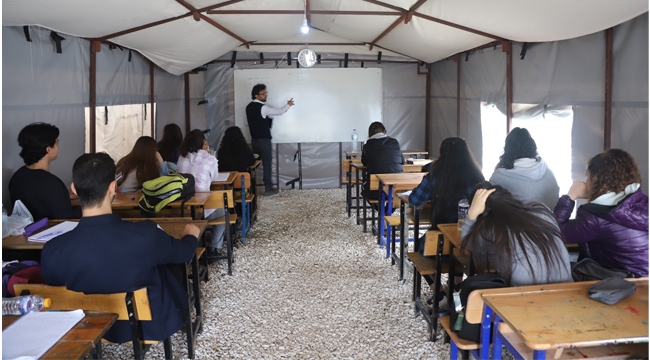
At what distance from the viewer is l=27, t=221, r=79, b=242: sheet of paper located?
269 centimetres

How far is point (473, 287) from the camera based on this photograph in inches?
84.3

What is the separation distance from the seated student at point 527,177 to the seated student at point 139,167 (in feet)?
8.43

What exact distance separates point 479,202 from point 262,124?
583cm

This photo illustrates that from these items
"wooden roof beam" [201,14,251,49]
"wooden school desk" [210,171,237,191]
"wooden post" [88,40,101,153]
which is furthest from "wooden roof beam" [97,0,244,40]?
"wooden school desk" [210,171,237,191]

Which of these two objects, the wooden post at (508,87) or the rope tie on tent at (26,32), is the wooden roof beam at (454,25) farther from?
the rope tie on tent at (26,32)

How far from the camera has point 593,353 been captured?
1853 millimetres

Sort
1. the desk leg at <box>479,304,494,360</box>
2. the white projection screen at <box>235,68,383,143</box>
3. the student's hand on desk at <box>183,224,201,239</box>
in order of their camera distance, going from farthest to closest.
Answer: the white projection screen at <box>235,68,383,143</box> < the student's hand on desk at <box>183,224,201,239</box> < the desk leg at <box>479,304,494,360</box>

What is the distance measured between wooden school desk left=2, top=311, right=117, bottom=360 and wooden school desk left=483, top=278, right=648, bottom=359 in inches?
50.3

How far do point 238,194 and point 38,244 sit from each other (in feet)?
9.57

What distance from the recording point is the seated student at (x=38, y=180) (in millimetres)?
3055

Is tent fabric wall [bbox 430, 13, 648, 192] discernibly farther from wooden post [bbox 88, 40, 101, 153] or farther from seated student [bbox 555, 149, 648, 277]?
wooden post [bbox 88, 40, 101, 153]

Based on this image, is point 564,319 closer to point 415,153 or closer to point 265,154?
point 415,153

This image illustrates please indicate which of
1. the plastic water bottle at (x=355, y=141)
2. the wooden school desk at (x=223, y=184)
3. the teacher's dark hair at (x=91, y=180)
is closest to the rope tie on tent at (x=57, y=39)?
the wooden school desk at (x=223, y=184)

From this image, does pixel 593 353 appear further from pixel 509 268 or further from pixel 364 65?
pixel 364 65
